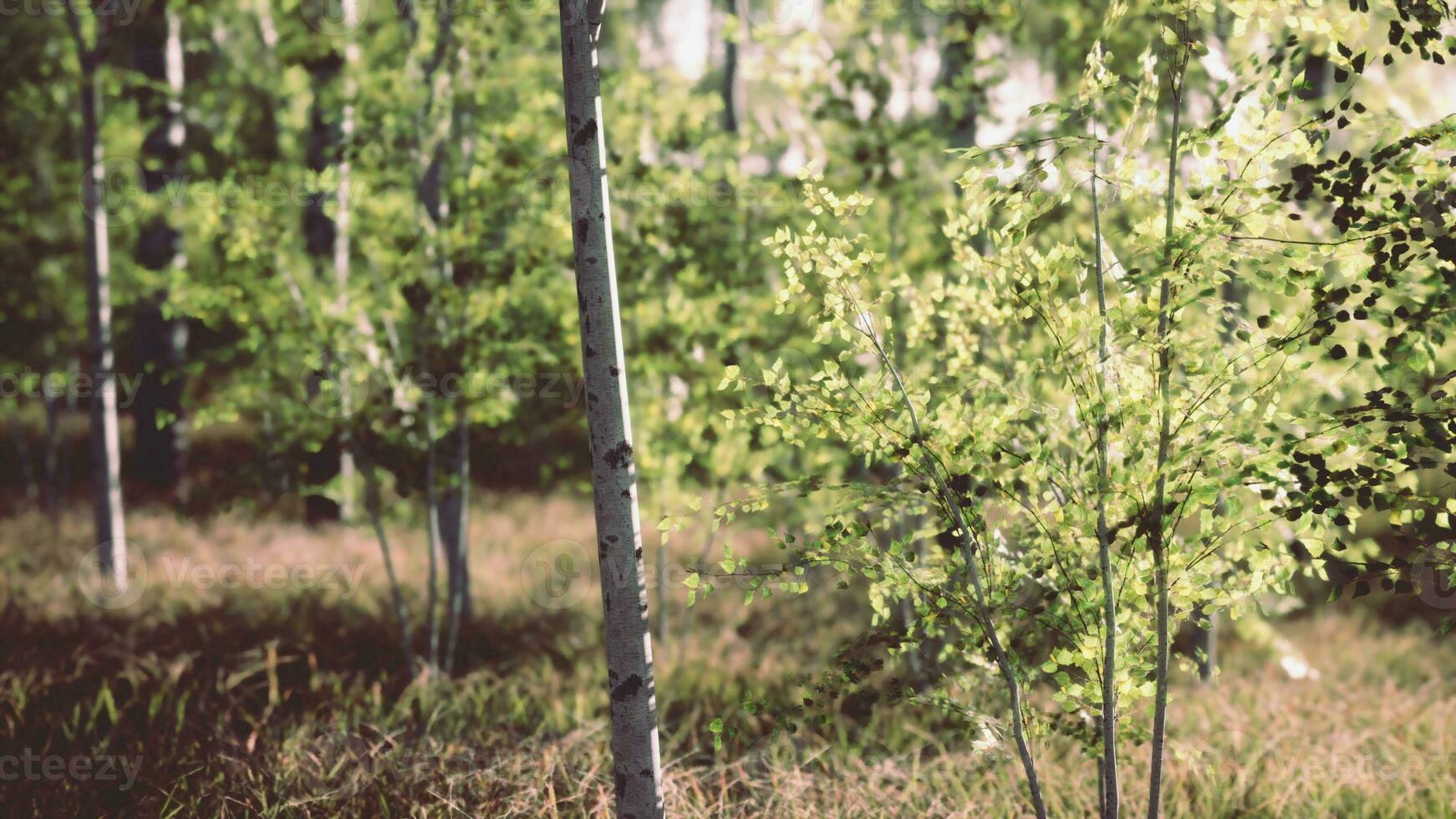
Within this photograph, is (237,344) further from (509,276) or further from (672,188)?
(672,188)

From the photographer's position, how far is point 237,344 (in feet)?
15.9

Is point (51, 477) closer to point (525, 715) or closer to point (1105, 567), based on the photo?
point (525, 715)

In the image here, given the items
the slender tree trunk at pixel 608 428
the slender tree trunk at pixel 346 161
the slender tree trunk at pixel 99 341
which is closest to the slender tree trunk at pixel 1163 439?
the slender tree trunk at pixel 608 428

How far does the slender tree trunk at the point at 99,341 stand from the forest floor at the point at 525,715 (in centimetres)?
50

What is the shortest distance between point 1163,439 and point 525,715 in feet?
12.4

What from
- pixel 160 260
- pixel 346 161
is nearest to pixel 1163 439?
pixel 346 161

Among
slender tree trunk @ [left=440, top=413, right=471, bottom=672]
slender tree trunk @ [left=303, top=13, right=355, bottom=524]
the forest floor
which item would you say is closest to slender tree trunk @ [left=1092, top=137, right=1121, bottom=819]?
the forest floor

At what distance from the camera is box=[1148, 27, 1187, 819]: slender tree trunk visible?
2.41 metres

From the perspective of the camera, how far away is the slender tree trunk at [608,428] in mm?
2613

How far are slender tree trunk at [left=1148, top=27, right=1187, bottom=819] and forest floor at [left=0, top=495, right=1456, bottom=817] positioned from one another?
0.26 meters

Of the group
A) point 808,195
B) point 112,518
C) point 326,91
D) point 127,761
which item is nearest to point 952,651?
point 808,195

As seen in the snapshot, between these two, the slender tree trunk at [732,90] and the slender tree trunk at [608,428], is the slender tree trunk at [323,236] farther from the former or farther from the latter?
the slender tree trunk at [608,428]

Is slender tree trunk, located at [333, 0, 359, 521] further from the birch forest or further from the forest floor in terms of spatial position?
the forest floor

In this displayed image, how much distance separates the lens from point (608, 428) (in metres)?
2.64
